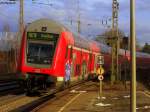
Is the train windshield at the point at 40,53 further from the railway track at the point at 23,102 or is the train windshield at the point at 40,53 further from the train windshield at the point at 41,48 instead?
the railway track at the point at 23,102

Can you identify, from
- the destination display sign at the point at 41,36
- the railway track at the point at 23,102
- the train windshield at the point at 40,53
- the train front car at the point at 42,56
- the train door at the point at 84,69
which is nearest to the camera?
the railway track at the point at 23,102

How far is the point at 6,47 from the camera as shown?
3656 inches

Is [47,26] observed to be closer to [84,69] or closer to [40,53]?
[40,53]

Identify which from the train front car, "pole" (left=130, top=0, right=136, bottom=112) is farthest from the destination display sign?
"pole" (left=130, top=0, right=136, bottom=112)

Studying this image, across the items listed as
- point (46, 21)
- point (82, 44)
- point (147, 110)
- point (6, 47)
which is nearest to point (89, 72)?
point (82, 44)

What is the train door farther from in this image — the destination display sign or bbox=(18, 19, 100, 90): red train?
the destination display sign

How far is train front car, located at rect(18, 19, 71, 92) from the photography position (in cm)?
2722

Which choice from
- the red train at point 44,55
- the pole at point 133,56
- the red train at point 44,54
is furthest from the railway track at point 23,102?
the pole at point 133,56

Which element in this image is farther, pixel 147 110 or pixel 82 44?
pixel 82 44

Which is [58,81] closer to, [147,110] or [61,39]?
[61,39]

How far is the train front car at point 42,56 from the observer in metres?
27.2

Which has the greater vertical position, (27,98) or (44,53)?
(44,53)

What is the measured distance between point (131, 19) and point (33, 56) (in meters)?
16.4

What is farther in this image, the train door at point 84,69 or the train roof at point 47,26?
the train door at point 84,69
